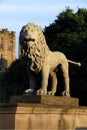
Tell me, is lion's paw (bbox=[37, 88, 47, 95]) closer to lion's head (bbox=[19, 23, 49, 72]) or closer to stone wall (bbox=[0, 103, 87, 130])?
lion's head (bbox=[19, 23, 49, 72])

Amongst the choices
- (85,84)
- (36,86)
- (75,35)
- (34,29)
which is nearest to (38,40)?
(34,29)

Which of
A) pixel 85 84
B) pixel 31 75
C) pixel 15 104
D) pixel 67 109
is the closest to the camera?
pixel 15 104

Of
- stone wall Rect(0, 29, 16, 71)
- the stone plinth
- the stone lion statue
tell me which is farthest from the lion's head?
stone wall Rect(0, 29, 16, 71)

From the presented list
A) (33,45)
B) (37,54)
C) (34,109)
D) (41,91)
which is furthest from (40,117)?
(33,45)

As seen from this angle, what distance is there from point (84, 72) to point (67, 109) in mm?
30714

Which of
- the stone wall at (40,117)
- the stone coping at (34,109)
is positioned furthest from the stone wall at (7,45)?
the stone coping at (34,109)

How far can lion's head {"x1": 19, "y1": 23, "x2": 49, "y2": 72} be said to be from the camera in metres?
14.9

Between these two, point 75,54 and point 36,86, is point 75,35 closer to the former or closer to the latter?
point 75,54

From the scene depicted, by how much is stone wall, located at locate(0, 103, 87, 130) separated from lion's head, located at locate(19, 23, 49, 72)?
1.43 m

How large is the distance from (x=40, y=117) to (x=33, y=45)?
198 cm

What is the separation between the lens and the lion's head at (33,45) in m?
14.9

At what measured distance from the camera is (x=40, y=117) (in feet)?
46.3

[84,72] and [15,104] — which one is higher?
[84,72]

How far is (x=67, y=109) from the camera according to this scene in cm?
1462
